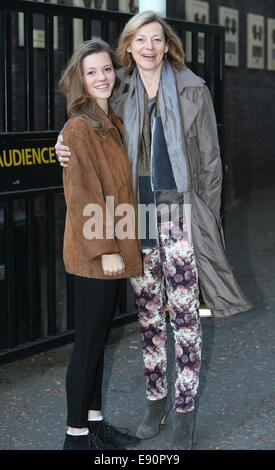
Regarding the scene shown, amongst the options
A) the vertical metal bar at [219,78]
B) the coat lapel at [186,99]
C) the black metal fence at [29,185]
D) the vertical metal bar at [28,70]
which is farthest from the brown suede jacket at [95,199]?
the vertical metal bar at [219,78]

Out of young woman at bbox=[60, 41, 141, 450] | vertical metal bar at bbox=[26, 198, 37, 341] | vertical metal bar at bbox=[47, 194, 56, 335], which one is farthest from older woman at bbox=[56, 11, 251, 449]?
vertical metal bar at bbox=[47, 194, 56, 335]

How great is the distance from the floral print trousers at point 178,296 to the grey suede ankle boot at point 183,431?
32 mm

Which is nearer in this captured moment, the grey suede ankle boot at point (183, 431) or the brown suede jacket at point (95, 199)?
the brown suede jacket at point (95, 199)

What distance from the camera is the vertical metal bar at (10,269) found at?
15.9 ft

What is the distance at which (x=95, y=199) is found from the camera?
321cm

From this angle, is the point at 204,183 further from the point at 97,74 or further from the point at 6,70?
the point at 6,70

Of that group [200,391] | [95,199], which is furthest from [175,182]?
[200,391]

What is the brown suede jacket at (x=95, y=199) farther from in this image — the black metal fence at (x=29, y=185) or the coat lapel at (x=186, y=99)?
the black metal fence at (x=29, y=185)

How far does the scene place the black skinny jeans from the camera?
3.34m

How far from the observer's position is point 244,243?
9.24 m

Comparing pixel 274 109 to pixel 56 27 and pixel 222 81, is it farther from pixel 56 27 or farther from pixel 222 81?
pixel 222 81

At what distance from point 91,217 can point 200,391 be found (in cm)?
168

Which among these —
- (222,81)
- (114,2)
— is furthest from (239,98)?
(222,81)
